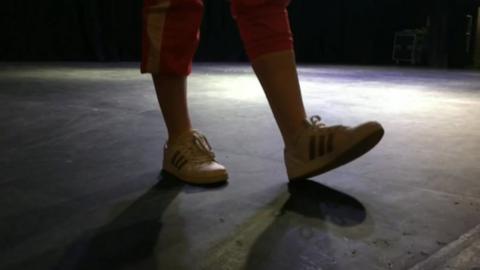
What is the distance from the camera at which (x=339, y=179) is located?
3.12ft

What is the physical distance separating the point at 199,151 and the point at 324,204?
0.28 meters

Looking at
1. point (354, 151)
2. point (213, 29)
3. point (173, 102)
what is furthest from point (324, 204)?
point (213, 29)

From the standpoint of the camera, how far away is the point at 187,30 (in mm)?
995

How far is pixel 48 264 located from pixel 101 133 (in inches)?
31.8

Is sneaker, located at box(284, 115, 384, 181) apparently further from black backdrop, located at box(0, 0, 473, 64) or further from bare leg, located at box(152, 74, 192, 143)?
black backdrop, located at box(0, 0, 473, 64)

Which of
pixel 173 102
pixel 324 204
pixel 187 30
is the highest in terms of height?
pixel 187 30

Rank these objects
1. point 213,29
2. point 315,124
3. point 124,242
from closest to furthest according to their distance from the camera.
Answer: point 124,242, point 315,124, point 213,29

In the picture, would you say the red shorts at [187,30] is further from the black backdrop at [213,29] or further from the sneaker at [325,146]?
the black backdrop at [213,29]

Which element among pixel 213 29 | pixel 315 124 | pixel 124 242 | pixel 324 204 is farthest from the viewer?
pixel 213 29

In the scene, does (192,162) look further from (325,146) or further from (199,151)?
(325,146)

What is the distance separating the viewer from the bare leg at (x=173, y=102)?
1.01m

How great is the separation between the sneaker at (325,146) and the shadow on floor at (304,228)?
35 millimetres

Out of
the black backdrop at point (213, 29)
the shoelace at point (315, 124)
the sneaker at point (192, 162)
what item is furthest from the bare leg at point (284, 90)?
the black backdrop at point (213, 29)

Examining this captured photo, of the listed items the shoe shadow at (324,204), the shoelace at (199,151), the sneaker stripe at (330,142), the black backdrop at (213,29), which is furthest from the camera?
the black backdrop at (213,29)
